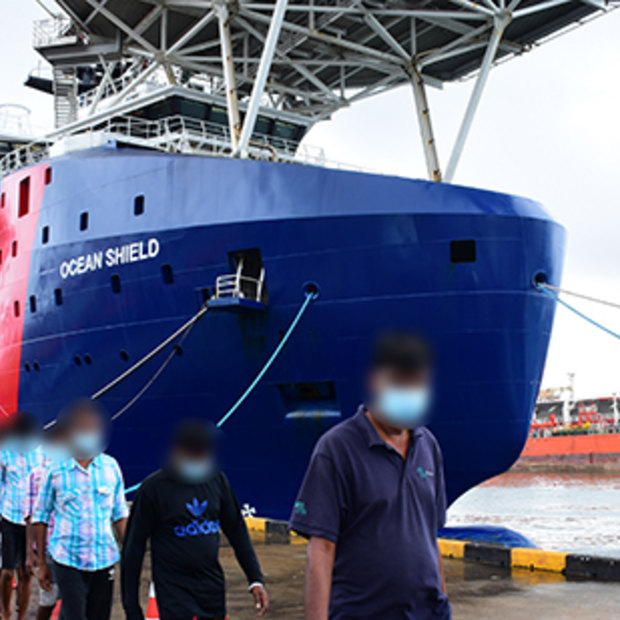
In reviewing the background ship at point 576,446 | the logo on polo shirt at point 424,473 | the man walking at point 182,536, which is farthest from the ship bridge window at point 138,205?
the background ship at point 576,446

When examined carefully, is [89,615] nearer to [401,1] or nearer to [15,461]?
[15,461]

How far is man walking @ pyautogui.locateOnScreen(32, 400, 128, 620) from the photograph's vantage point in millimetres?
5160

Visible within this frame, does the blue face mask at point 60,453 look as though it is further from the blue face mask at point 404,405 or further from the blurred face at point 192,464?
the blue face mask at point 404,405

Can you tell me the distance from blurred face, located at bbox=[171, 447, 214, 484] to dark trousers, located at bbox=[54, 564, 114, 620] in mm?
1220

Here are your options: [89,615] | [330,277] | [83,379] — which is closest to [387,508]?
Result: [89,615]

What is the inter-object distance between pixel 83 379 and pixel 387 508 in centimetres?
1282

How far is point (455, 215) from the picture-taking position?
40.1 ft

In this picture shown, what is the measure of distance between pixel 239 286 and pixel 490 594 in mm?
6387

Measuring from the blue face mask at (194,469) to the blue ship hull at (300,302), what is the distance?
7.89 m

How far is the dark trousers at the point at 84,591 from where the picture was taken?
5.03 m

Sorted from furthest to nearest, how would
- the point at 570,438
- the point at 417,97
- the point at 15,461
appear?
the point at 570,438
the point at 417,97
the point at 15,461

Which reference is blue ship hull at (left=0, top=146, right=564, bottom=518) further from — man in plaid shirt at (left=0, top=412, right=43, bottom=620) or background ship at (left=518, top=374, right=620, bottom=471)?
background ship at (left=518, top=374, right=620, bottom=471)

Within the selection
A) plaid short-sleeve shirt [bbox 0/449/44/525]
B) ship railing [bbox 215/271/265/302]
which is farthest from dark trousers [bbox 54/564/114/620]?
ship railing [bbox 215/271/265/302]

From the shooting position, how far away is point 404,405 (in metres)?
2.95
